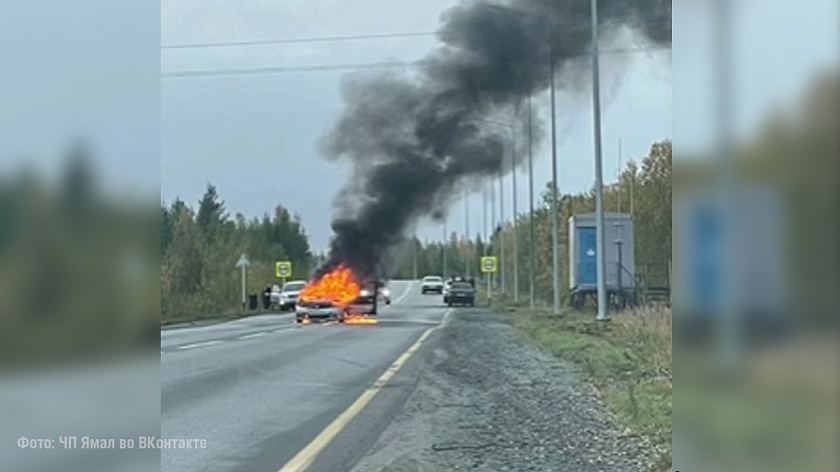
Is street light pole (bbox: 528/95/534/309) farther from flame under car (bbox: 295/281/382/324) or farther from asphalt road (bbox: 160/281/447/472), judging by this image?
flame under car (bbox: 295/281/382/324)

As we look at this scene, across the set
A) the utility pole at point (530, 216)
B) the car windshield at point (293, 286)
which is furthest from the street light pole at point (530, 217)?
the car windshield at point (293, 286)

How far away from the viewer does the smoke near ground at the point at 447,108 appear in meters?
3.86

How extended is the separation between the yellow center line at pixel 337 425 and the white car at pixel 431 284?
45cm

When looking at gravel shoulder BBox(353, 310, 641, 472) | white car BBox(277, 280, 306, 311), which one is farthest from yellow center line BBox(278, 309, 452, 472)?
white car BBox(277, 280, 306, 311)

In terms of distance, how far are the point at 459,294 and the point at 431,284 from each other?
102 cm

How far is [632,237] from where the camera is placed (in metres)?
3.70

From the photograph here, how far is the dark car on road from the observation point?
5.99 metres

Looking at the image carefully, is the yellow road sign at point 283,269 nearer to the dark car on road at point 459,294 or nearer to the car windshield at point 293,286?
the car windshield at point 293,286

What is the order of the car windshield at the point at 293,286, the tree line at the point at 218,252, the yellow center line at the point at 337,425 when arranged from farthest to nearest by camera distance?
1. the yellow center line at the point at 337,425
2. the car windshield at the point at 293,286
3. the tree line at the point at 218,252

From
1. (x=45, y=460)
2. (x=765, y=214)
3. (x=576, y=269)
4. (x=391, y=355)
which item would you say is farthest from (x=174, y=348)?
(x=391, y=355)

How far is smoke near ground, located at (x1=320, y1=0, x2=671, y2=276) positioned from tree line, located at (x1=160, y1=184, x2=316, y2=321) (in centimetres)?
25

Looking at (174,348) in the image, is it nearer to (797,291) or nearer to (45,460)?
(45,460)

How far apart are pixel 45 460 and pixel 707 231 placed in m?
1.76

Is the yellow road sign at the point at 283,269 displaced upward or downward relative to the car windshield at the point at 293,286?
upward
